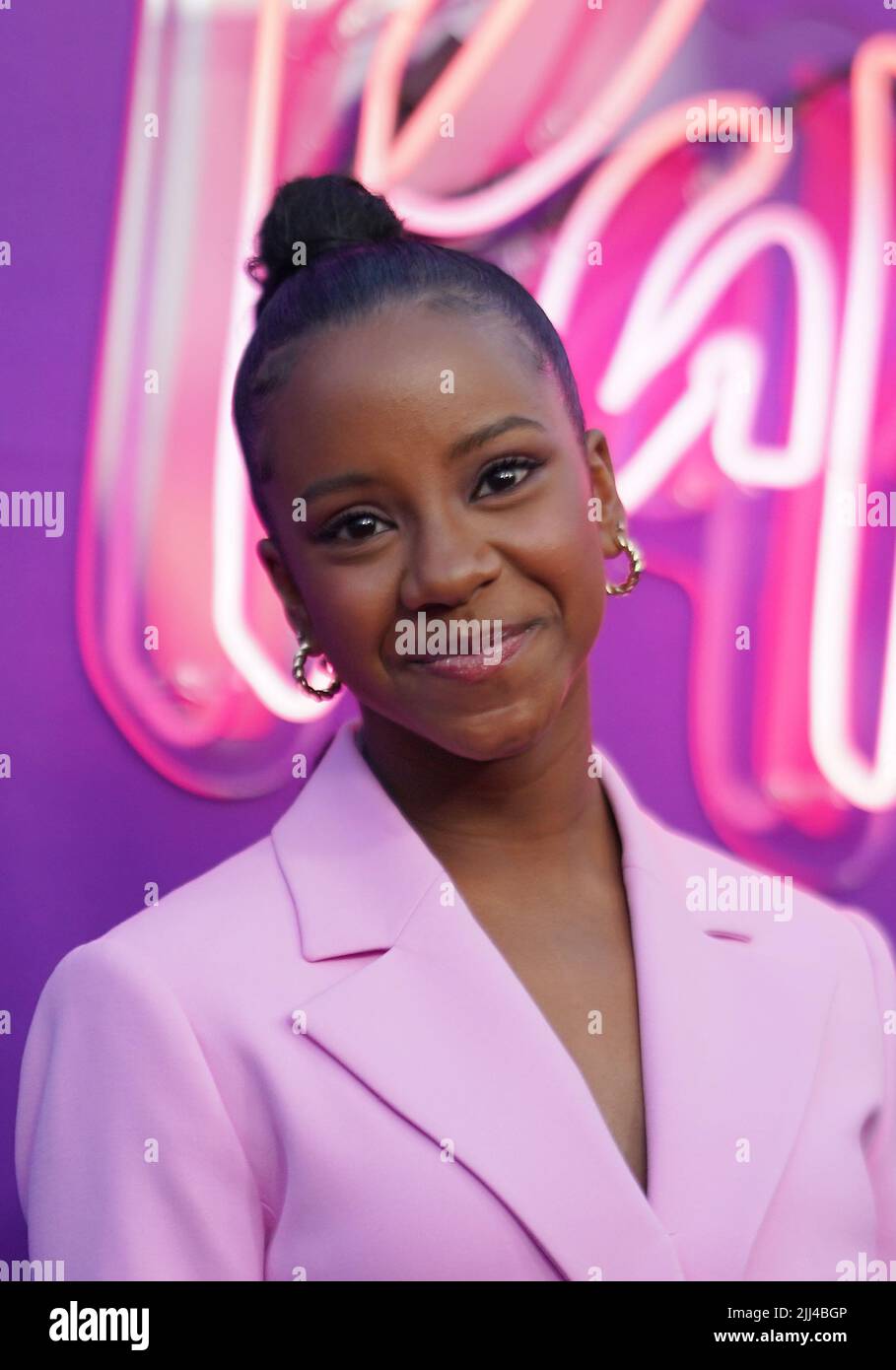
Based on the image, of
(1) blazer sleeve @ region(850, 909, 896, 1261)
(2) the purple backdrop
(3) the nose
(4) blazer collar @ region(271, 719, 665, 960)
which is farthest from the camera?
(2) the purple backdrop

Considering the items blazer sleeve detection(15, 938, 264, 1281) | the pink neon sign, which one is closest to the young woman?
blazer sleeve detection(15, 938, 264, 1281)

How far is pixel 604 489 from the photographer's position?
159 cm

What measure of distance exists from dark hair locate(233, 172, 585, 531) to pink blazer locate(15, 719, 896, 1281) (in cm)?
40

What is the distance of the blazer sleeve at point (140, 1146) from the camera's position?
1.36m

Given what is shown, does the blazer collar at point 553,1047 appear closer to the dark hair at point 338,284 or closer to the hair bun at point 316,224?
the dark hair at point 338,284

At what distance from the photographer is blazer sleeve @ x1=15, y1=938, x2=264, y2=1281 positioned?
1363 mm

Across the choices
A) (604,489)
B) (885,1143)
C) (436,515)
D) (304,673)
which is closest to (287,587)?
(304,673)

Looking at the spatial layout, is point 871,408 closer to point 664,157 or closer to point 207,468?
point 664,157

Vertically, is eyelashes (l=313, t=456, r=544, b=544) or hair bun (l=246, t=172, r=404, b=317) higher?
hair bun (l=246, t=172, r=404, b=317)

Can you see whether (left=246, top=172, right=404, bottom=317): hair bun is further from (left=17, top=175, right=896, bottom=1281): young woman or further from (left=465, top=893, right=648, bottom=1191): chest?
(left=465, top=893, right=648, bottom=1191): chest

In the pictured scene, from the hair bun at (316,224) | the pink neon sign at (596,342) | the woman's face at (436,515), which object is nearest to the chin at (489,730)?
the woman's face at (436,515)

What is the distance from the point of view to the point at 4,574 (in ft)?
7.77

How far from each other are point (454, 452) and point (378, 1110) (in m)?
0.59

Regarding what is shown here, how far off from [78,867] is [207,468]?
64 cm
